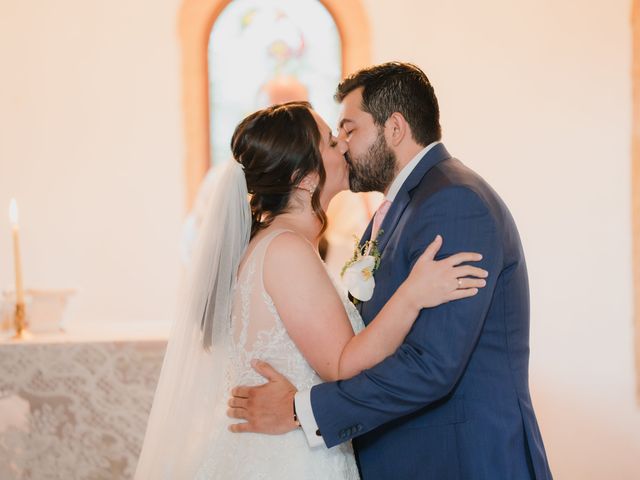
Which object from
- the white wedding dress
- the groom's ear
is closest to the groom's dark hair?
the groom's ear

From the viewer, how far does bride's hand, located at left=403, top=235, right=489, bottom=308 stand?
203 centimetres

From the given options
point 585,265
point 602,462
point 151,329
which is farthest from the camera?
point 585,265

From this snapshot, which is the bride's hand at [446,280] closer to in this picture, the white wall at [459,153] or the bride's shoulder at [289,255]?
the bride's shoulder at [289,255]

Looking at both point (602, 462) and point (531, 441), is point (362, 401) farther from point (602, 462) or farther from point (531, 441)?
point (602, 462)

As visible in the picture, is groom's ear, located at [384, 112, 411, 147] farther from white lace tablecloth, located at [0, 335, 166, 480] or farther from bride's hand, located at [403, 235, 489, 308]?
white lace tablecloth, located at [0, 335, 166, 480]

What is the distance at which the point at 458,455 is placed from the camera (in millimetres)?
2137

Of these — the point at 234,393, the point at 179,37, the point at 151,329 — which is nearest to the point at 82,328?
the point at 151,329

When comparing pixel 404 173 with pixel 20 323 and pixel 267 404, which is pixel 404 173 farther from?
pixel 20 323

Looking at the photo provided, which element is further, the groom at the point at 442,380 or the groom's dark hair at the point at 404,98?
the groom's dark hair at the point at 404,98

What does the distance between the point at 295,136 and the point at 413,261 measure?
1.85 feet

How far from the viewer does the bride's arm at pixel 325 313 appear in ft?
6.91

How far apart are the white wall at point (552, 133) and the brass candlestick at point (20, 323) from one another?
11.6 ft

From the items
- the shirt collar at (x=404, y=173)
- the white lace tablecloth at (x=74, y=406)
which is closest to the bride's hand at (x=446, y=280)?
the shirt collar at (x=404, y=173)

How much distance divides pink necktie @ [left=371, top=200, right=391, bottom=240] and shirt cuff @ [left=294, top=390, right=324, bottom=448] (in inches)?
22.7
